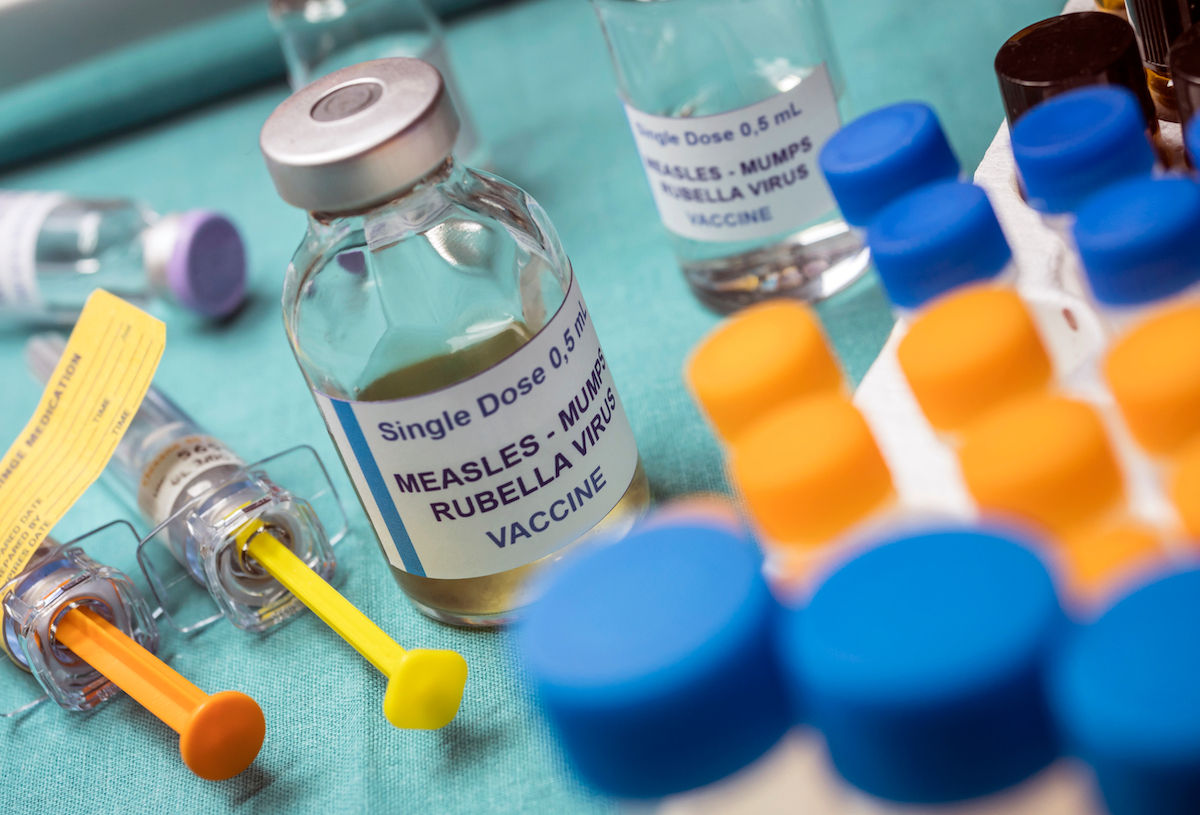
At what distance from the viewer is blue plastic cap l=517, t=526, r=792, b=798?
20 centimetres

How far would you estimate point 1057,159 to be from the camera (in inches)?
11.4

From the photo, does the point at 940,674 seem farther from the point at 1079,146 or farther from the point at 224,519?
the point at 224,519

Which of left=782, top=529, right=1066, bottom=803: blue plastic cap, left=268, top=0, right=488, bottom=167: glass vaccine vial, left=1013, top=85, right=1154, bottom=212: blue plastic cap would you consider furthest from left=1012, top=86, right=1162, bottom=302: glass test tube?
left=268, top=0, right=488, bottom=167: glass vaccine vial

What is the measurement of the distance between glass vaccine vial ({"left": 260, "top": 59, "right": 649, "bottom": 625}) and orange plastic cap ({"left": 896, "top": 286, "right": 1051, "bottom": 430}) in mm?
158

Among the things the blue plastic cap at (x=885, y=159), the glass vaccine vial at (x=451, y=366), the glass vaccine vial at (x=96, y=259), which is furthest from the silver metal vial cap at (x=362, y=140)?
the glass vaccine vial at (x=96, y=259)

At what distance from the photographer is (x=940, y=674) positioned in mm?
181

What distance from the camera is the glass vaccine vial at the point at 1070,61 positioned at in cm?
33

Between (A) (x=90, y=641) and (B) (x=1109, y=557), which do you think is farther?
(A) (x=90, y=641)

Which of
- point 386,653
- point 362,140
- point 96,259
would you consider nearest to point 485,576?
point 386,653

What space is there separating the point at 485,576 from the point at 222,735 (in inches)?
4.2

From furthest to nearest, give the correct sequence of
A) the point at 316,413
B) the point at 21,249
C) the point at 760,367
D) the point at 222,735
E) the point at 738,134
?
1. the point at 21,249
2. the point at 316,413
3. the point at 738,134
4. the point at 222,735
5. the point at 760,367

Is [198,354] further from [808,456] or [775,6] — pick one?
[808,456]

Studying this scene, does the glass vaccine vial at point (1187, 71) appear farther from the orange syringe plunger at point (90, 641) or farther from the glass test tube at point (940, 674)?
the orange syringe plunger at point (90, 641)

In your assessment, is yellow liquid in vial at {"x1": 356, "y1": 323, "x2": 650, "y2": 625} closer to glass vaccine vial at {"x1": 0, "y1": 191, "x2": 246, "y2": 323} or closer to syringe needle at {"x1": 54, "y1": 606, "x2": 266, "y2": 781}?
syringe needle at {"x1": 54, "y1": 606, "x2": 266, "y2": 781}
